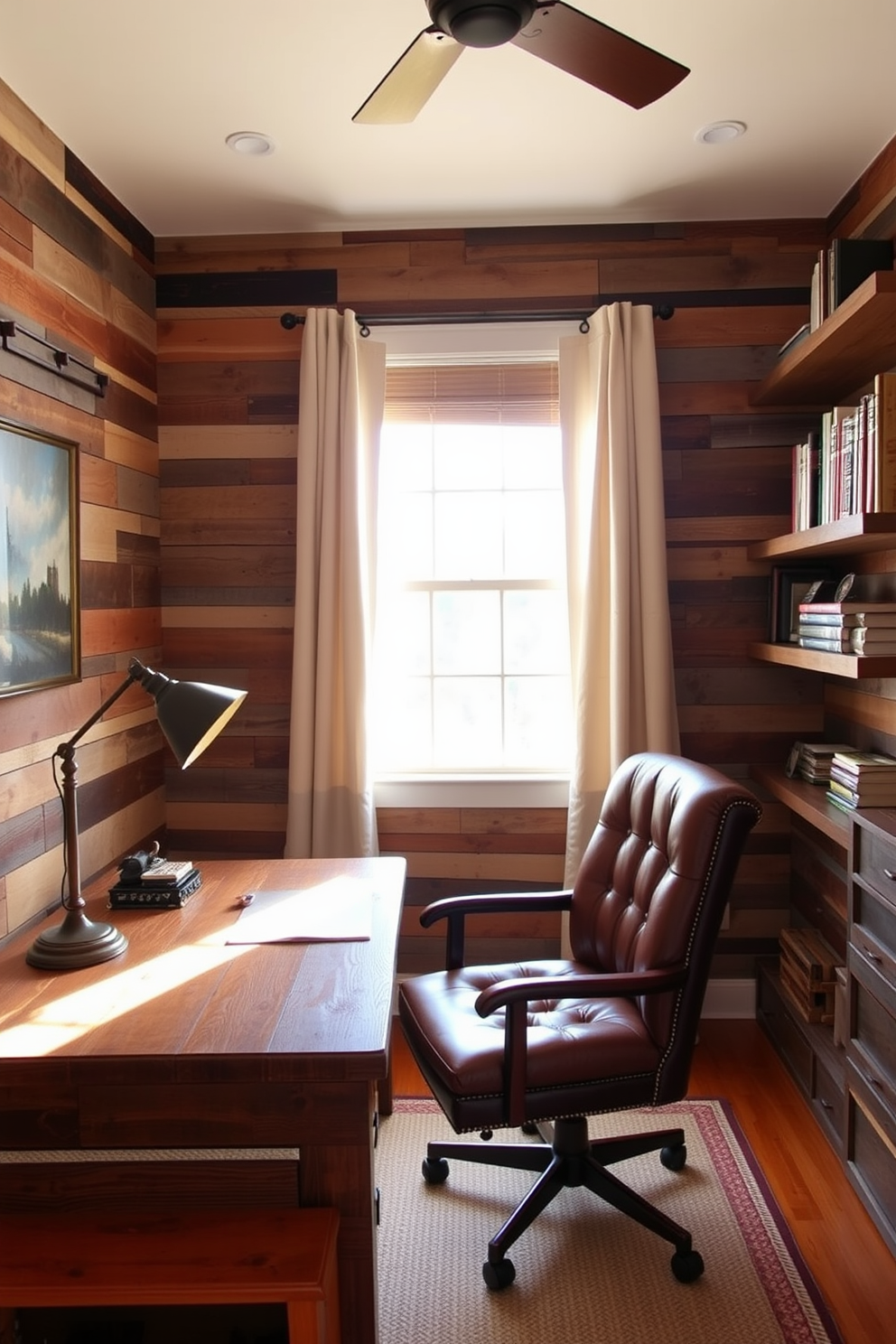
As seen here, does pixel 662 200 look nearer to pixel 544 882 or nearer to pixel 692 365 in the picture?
pixel 692 365

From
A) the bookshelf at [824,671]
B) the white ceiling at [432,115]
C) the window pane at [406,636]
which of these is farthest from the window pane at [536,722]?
the white ceiling at [432,115]

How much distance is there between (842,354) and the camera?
8.52 ft

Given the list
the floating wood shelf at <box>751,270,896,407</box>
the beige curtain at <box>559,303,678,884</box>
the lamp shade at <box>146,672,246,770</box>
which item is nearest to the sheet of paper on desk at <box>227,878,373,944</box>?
the lamp shade at <box>146,672,246,770</box>

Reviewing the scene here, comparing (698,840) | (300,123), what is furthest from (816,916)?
(300,123)

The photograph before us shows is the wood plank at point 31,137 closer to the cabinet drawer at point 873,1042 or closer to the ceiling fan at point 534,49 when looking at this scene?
the ceiling fan at point 534,49

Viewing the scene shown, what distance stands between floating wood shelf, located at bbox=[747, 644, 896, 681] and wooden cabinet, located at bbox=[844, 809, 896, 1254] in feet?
1.20

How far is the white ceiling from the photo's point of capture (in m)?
2.12

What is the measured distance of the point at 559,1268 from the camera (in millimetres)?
2129

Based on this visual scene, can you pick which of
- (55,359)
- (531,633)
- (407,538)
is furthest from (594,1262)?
(55,359)

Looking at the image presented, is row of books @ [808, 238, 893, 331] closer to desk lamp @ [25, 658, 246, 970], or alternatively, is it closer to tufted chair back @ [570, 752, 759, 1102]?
tufted chair back @ [570, 752, 759, 1102]

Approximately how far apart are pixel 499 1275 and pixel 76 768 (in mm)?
1446

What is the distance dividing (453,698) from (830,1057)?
5.38 ft

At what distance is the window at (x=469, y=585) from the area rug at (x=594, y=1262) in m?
1.32

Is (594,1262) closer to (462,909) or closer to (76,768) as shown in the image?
(462,909)
